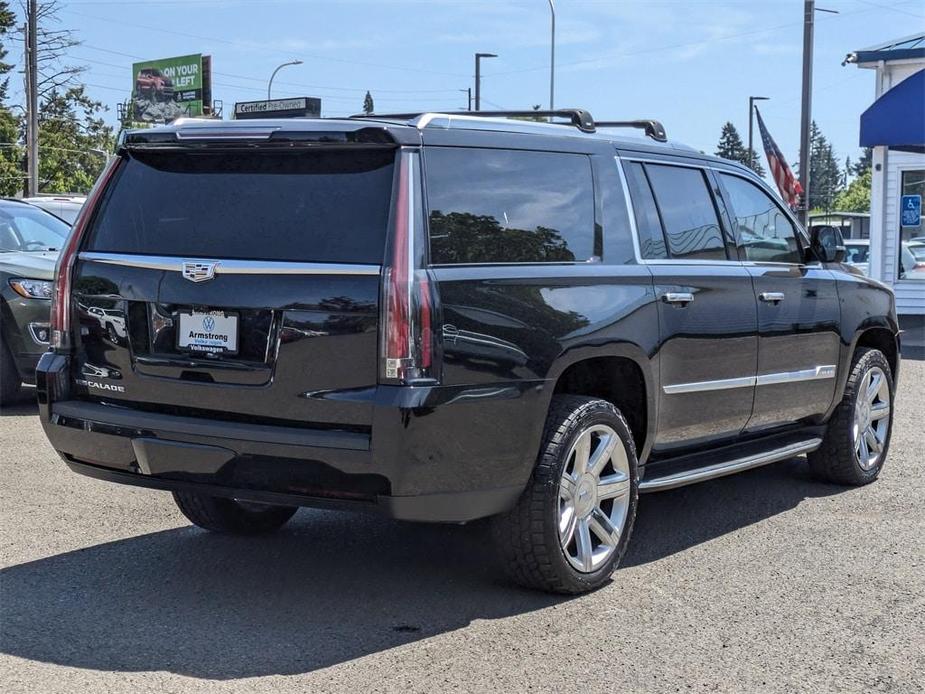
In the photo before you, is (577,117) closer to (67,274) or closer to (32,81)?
(67,274)

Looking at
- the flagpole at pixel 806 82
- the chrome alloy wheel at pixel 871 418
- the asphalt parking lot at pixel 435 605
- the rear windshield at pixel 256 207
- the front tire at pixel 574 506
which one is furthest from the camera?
the flagpole at pixel 806 82

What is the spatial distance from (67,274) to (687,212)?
2869 mm

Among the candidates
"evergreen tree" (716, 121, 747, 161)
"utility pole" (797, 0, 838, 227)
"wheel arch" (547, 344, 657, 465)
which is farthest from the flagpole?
"evergreen tree" (716, 121, 747, 161)

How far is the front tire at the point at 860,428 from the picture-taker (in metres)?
7.29

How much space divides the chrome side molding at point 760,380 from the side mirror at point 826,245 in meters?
0.62

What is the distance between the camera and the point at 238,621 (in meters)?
4.71

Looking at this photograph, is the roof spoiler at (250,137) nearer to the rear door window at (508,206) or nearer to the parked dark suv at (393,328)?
the parked dark suv at (393,328)

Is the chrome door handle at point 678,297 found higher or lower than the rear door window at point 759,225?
lower

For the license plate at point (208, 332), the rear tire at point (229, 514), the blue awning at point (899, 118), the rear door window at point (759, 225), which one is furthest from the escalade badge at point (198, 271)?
the blue awning at point (899, 118)

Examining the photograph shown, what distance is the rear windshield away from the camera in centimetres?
453

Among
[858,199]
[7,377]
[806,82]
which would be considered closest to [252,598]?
[7,377]

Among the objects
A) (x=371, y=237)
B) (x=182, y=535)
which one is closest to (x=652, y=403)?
(x=371, y=237)

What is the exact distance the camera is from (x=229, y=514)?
5902mm

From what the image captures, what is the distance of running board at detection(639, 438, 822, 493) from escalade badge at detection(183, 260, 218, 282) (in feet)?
6.90
